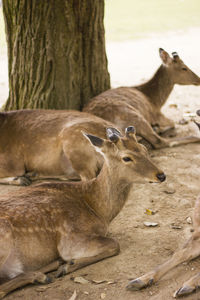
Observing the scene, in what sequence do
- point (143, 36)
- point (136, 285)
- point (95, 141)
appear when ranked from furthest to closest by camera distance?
point (143, 36) < point (95, 141) < point (136, 285)

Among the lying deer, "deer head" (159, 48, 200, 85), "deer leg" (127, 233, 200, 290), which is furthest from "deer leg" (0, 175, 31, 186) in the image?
"deer head" (159, 48, 200, 85)

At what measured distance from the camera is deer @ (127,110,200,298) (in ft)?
13.0

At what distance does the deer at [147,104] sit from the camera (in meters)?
7.67

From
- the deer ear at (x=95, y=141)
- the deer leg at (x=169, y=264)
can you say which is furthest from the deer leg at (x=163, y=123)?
the deer leg at (x=169, y=264)

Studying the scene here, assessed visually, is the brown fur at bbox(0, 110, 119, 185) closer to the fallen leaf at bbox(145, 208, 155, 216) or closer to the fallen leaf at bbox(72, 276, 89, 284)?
the fallen leaf at bbox(145, 208, 155, 216)

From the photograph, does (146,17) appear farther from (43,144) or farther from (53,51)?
(43,144)

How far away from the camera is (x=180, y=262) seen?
441 cm

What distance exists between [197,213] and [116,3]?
80.3 feet

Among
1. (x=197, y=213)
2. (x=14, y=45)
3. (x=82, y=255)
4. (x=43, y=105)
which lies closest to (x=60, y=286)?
(x=82, y=255)

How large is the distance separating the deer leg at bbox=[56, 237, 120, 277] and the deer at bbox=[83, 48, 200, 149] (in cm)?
294

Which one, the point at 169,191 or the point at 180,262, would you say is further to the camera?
the point at 169,191

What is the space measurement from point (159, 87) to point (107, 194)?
180 inches

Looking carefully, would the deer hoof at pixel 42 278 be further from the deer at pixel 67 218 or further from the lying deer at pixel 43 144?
the lying deer at pixel 43 144

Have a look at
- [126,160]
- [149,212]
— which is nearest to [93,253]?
[126,160]
